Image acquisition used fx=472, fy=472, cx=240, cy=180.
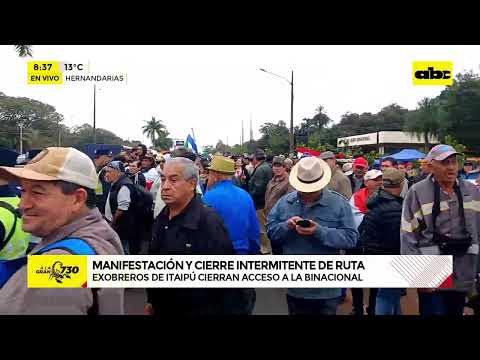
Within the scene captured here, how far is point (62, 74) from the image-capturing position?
9.14 feet

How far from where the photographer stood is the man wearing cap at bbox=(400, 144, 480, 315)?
2.91 meters

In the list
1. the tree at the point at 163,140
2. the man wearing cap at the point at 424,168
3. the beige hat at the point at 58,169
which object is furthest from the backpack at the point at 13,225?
the man wearing cap at the point at 424,168

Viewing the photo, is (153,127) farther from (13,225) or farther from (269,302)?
(269,302)

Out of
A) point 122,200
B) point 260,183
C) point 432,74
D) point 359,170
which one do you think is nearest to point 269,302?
point 432,74

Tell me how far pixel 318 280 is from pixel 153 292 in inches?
38.5

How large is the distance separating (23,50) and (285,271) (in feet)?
6.54

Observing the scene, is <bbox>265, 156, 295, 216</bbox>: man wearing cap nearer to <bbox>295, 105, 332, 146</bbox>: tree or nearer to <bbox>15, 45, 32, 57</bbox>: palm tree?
<bbox>295, 105, 332, 146</bbox>: tree

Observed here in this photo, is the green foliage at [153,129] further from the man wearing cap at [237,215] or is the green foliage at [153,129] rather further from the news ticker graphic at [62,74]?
the man wearing cap at [237,215]

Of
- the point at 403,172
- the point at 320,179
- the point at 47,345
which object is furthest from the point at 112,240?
the point at 403,172

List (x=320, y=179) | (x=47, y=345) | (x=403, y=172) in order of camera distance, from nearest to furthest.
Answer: (x=47, y=345) → (x=320, y=179) → (x=403, y=172)

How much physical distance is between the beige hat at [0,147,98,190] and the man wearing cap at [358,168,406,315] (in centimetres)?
186

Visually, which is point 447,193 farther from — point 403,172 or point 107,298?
point 107,298

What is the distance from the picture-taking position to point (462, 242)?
2.91 m

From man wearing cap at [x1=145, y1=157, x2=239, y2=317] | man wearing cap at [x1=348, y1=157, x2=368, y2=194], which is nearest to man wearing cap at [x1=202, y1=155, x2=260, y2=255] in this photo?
man wearing cap at [x1=145, y1=157, x2=239, y2=317]
